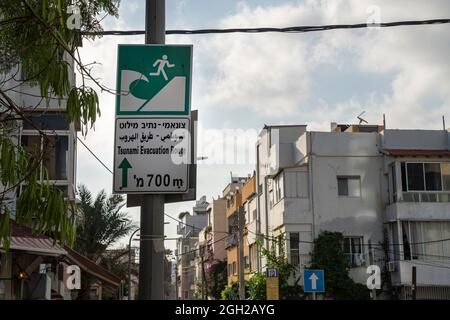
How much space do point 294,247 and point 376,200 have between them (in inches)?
210

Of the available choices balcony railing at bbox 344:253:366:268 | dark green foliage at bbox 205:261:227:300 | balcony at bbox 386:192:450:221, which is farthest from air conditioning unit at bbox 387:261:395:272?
dark green foliage at bbox 205:261:227:300

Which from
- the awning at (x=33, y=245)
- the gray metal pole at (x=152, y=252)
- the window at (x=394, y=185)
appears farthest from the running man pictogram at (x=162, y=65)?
the window at (x=394, y=185)

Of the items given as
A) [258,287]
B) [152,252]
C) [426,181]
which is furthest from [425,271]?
[152,252]

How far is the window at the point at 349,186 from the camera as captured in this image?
127ft

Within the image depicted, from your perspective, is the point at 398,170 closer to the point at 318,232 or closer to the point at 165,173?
the point at 318,232

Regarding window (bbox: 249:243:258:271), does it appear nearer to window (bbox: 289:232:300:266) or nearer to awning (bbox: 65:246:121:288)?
window (bbox: 289:232:300:266)

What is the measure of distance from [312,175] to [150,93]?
110 feet

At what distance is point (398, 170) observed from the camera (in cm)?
3725

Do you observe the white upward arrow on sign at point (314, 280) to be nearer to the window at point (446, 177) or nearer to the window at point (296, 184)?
the window at point (296, 184)

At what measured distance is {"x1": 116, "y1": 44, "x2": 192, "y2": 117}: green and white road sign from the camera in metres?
5.27

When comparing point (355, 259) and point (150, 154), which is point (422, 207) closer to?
point (355, 259)

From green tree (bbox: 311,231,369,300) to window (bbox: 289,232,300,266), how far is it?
0.96 m

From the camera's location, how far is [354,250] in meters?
37.8
